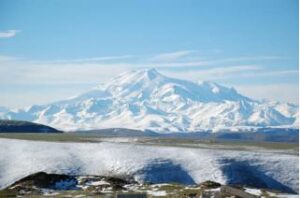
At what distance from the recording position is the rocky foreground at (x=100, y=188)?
109125mm

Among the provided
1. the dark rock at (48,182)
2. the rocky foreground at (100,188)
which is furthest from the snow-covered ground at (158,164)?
the rocky foreground at (100,188)

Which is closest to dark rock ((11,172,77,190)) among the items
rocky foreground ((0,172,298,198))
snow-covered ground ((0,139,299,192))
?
rocky foreground ((0,172,298,198))

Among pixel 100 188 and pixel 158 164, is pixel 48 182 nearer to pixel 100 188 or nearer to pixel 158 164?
pixel 100 188

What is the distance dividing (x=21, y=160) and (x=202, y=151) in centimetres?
4911

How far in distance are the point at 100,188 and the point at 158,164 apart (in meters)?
35.4

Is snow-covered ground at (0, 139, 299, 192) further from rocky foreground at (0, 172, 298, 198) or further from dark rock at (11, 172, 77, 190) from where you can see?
rocky foreground at (0, 172, 298, 198)

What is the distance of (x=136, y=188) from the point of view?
122062 millimetres

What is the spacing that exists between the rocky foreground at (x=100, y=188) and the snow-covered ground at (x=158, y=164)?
1001 centimetres

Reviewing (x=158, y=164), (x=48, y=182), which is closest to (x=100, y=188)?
(x=48, y=182)

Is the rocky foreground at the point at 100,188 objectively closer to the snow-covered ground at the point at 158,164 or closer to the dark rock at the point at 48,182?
the dark rock at the point at 48,182

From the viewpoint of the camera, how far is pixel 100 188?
4678 inches

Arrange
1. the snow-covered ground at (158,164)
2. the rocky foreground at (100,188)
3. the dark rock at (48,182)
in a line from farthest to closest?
the snow-covered ground at (158,164), the dark rock at (48,182), the rocky foreground at (100,188)

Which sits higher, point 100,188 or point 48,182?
point 48,182

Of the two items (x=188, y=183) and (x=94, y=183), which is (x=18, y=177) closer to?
(x=94, y=183)
